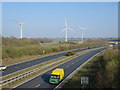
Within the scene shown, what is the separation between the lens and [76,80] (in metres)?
26.2

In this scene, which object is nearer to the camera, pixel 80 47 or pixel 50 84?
pixel 50 84

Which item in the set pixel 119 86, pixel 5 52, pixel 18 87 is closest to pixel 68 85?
pixel 18 87

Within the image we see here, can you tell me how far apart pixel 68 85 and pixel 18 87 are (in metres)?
6.24

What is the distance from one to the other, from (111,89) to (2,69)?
27.2 metres

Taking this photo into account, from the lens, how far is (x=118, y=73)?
1659cm

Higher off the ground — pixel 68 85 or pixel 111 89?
pixel 111 89

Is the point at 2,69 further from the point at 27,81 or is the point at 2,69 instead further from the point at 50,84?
the point at 50,84

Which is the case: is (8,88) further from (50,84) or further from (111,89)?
(111,89)

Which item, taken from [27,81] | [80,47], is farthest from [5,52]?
[80,47]

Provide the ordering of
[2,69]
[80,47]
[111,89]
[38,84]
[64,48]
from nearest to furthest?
[111,89] → [38,84] → [2,69] → [64,48] → [80,47]

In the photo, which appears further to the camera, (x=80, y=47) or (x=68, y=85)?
(x=80, y=47)

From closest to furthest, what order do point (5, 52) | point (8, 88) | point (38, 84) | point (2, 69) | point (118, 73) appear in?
point (118, 73) < point (8, 88) < point (38, 84) < point (2, 69) < point (5, 52)

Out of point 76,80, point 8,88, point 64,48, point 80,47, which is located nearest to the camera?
point 8,88

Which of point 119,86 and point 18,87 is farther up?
point 119,86
